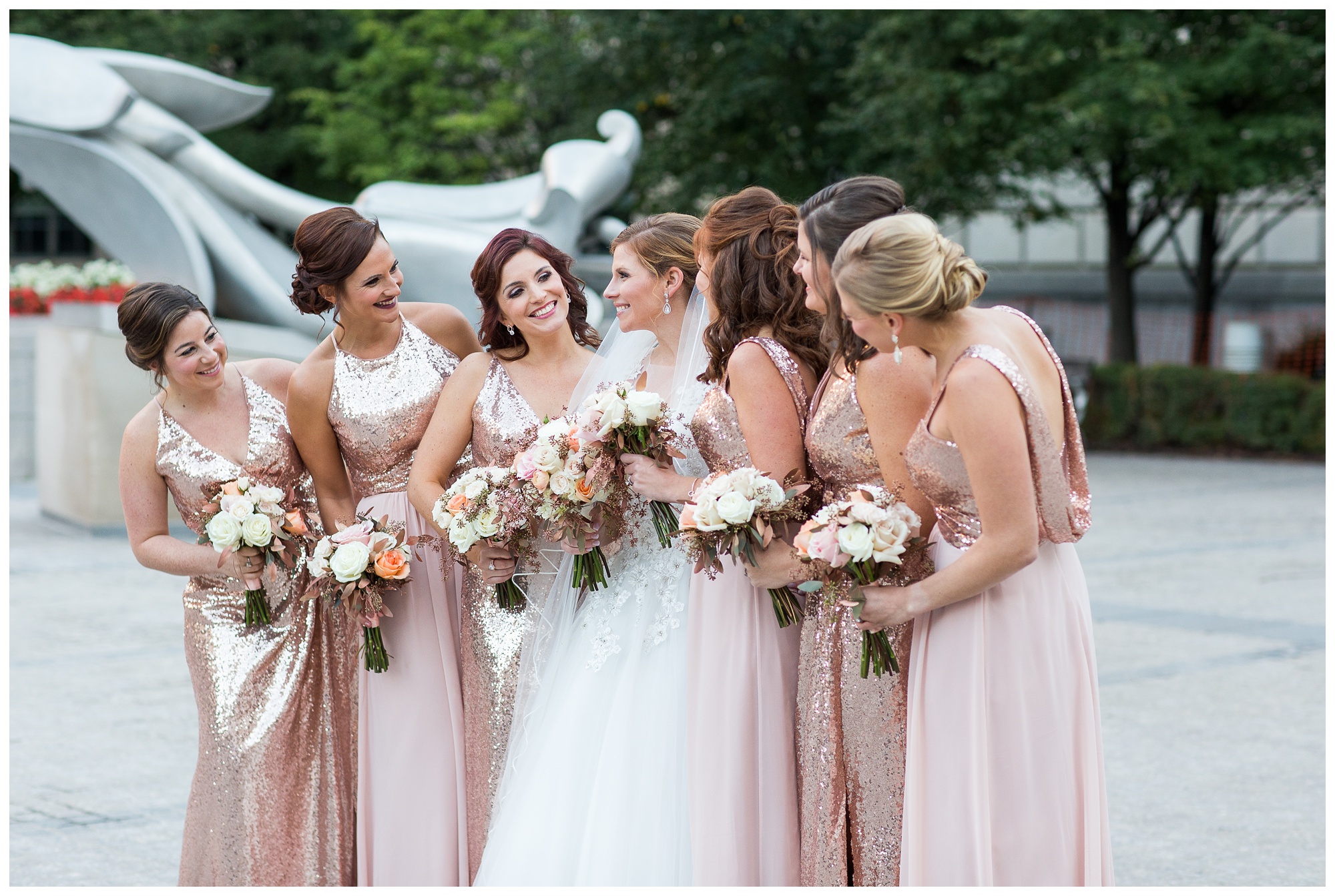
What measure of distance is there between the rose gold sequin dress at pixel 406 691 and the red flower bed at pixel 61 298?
7.45 m

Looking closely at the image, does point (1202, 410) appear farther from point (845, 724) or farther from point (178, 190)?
point (845, 724)

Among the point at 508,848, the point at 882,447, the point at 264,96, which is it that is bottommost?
the point at 508,848

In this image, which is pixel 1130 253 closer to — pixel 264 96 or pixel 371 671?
pixel 264 96

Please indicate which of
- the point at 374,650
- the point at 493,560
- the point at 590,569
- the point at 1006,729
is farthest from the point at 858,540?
the point at 374,650

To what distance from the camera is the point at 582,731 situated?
4020 mm

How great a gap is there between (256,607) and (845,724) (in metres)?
1.78

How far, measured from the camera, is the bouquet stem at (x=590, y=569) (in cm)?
402

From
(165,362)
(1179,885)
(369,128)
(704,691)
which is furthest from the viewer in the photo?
(369,128)

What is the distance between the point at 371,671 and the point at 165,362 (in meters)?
1.10

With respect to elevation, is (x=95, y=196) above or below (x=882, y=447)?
above

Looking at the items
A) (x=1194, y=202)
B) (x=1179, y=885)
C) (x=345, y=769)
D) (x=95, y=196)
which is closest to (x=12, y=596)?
(x=95, y=196)

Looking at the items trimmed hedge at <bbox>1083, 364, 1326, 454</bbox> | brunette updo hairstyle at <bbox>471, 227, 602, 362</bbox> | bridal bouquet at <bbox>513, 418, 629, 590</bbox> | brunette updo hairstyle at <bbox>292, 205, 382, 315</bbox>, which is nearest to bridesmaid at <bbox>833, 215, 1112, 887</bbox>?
bridal bouquet at <bbox>513, 418, 629, 590</bbox>

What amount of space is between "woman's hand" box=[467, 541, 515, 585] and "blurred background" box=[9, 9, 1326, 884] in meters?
2.01

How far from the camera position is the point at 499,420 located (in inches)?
166
